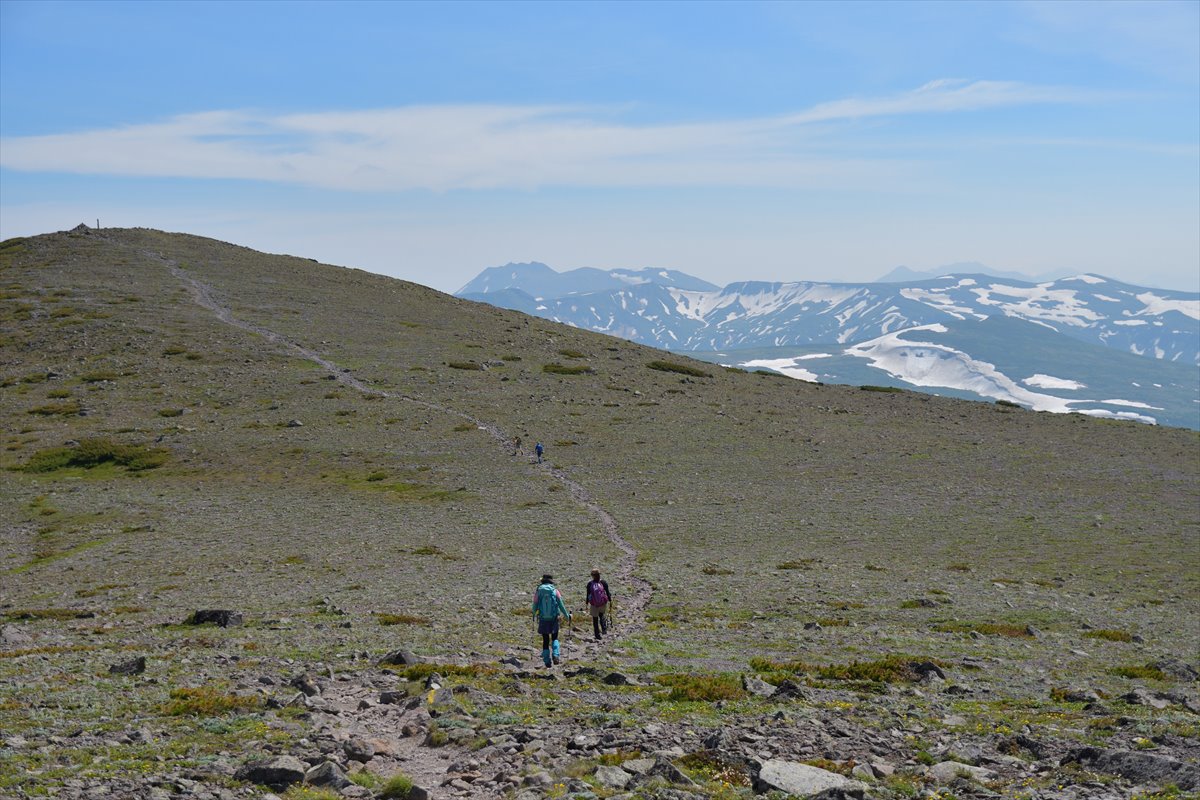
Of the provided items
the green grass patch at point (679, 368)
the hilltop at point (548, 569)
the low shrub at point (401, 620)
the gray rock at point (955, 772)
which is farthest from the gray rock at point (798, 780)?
the green grass patch at point (679, 368)

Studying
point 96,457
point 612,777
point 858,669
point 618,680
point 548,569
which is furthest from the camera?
point 96,457

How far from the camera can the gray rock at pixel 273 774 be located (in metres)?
14.0

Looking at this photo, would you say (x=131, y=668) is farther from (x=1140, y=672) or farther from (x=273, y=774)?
(x=1140, y=672)

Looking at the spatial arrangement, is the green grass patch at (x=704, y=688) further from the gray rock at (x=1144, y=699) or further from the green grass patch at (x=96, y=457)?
the green grass patch at (x=96, y=457)

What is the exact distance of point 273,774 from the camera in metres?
14.1

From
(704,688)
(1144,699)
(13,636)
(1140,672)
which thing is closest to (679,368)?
(1140,672)

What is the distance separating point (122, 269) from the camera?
5007 inches

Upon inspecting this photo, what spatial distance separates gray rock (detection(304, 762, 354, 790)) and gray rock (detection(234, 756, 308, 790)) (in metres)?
0.14

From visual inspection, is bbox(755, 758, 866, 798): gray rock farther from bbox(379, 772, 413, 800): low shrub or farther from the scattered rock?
the scattered rock

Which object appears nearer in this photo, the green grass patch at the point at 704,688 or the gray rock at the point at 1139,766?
the gray rock at the point at 1139,766

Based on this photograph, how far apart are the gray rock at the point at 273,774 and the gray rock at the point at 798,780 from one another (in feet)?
22.6

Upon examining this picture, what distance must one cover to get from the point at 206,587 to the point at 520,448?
3416 cm

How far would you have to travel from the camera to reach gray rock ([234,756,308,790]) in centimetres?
1399

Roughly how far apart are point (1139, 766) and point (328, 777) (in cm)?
1239
